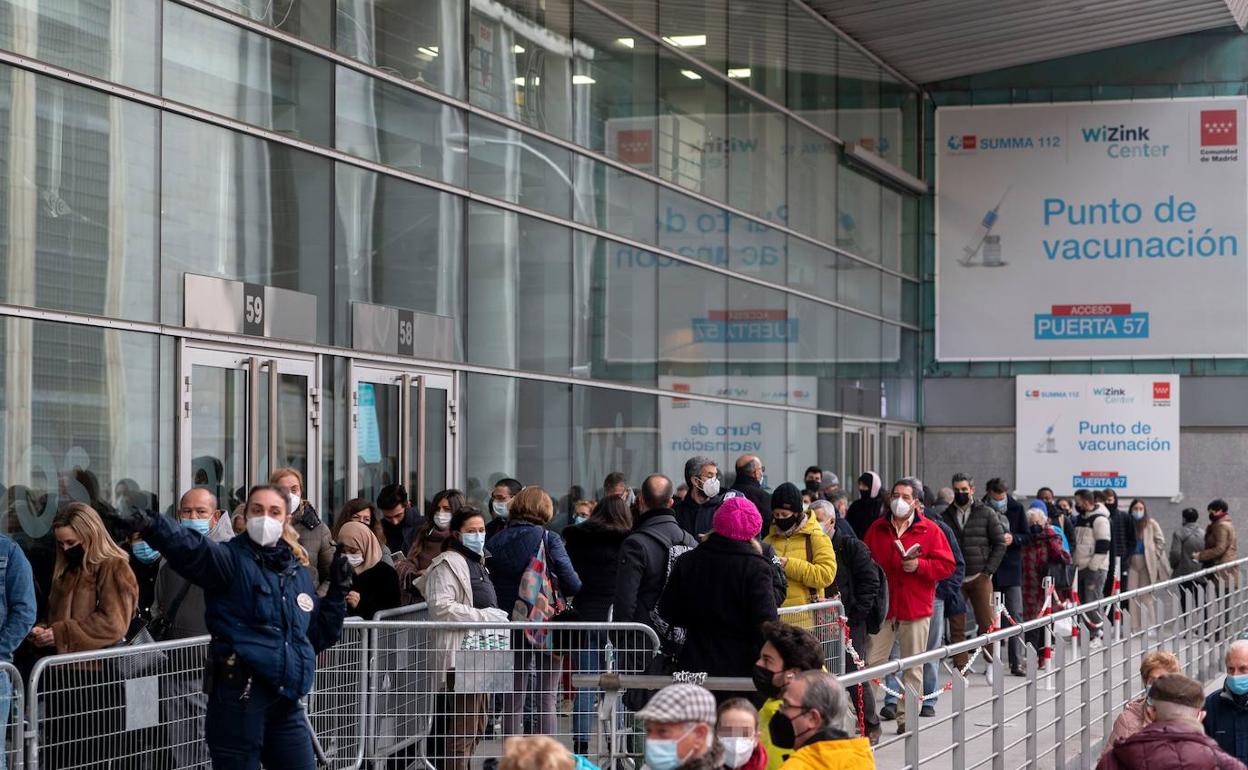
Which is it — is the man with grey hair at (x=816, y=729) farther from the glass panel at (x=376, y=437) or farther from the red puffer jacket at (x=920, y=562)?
the glass panel at (x=376, y=437)

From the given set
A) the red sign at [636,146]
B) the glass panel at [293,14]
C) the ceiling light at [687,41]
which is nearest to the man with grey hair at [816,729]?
the glass panel at [293,14]

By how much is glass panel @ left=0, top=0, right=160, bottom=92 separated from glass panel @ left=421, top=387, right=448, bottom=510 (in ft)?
15.3

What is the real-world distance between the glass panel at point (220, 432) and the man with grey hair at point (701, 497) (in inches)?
136

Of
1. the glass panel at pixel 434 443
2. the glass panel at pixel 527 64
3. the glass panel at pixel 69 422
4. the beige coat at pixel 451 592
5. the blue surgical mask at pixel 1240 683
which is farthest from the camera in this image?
the glass panel at pixel 527 64

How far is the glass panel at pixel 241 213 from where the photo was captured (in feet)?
41.3

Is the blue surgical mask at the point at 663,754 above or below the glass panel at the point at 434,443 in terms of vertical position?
below

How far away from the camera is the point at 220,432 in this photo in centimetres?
1296

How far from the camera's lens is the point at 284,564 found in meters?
7.45

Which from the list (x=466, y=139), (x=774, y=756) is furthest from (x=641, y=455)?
(x=774, y=756)

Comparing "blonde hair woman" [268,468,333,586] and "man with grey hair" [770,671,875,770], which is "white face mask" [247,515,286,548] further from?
"blonde hair woman" [268,468,333,586]

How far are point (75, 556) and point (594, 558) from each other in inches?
136

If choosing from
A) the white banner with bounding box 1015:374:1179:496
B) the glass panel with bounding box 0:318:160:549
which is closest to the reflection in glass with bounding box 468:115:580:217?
the glass panel with bounding box 0:318:160:549

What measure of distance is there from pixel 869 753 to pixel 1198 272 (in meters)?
28.7

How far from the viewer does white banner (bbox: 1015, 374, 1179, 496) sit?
33.1m
